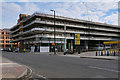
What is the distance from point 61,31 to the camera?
198 feet

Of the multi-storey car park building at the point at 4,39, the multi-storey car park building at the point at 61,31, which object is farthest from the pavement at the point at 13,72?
the multi-storey car park building at the point at 4,39

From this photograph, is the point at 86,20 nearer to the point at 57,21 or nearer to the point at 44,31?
the point at 57,21

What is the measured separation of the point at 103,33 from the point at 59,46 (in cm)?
3490

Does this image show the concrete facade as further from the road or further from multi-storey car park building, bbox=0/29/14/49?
the road

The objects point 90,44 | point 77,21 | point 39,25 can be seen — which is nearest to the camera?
point 39,25

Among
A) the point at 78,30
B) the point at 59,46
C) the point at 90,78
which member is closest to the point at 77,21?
the point at 78,30

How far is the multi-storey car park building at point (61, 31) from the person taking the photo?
55.0 meters

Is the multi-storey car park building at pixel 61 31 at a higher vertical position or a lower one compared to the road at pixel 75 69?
higher

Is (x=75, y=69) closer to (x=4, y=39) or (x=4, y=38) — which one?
(x=4, y=39)

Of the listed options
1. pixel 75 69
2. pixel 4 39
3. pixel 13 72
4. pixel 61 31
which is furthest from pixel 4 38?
pixel 75 69

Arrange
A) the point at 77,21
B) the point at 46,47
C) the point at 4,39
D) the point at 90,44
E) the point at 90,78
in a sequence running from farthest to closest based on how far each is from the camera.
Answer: the point at 4,39
the point at 90,44
the point at 77,21
the point at 46,47
the point at 90,78

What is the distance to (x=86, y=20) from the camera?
71375 mm

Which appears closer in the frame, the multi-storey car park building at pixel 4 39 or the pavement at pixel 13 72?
the pavement at pixel 13 72

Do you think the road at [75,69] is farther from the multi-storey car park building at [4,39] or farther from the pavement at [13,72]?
the multi-storey car park building at [4,39]
